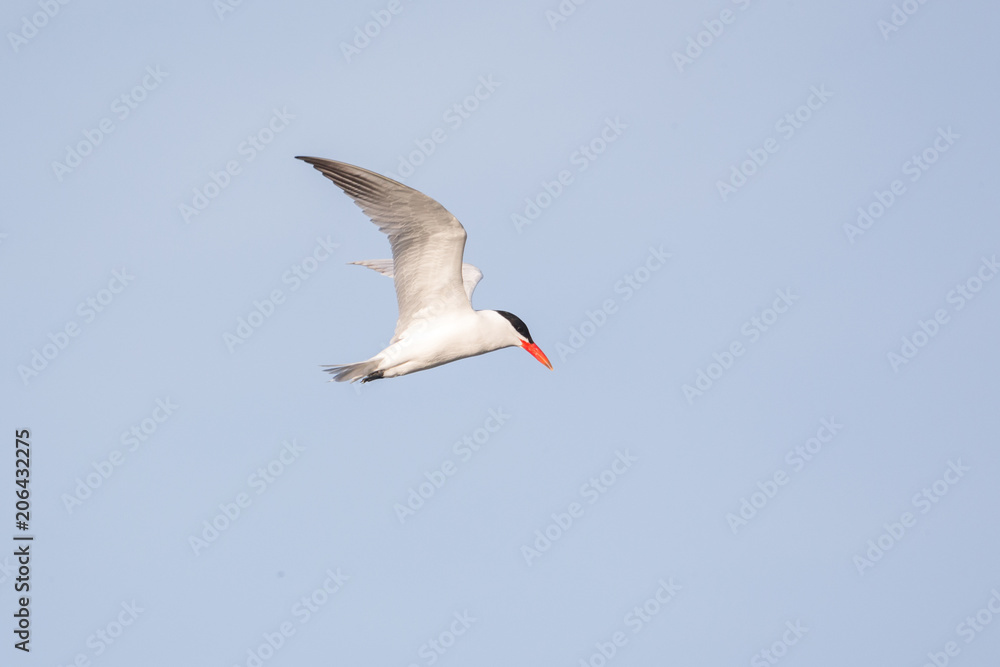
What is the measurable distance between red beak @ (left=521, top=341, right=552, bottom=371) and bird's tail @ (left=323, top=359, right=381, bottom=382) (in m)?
1.88

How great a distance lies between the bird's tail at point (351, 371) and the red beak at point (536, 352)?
1877 mm

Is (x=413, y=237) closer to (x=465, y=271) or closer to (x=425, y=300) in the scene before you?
(x=425, y=300)

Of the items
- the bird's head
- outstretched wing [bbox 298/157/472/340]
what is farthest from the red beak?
outstretched wing [bbox 298/157/472/340]

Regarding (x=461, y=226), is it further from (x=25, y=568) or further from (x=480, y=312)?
(x=25, y=568)

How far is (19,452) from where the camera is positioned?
17.5 m

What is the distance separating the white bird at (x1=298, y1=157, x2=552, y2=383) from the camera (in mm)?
14906

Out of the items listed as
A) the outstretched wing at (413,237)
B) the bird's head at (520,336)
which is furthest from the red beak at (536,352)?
the outstretched wing at (413,237)

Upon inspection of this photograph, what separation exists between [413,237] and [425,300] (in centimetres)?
88

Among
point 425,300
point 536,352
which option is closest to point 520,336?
point 536,352

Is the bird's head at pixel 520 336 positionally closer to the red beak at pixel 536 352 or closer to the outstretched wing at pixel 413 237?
the red beak at pixel 536 352

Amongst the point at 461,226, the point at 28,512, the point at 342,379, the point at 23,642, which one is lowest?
the point at 23,642

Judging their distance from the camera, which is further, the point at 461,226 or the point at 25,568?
the point at 25,568

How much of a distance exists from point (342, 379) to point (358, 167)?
235cm

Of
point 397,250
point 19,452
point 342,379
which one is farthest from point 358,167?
point 19,452
